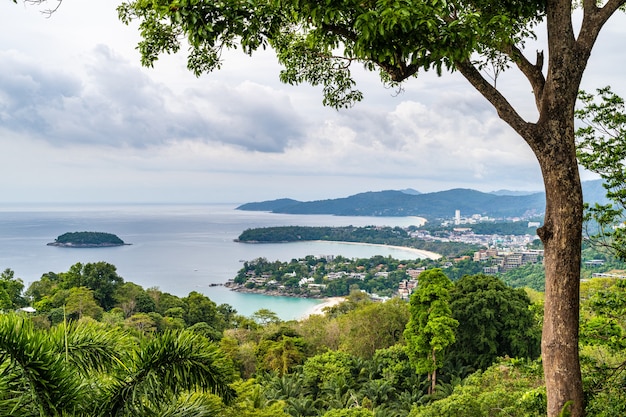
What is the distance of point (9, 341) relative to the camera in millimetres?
2469

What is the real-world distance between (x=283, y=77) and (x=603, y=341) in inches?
122

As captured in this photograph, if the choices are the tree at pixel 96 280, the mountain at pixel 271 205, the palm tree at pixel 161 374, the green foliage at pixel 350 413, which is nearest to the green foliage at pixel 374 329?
the green foliage at pixel 350 413

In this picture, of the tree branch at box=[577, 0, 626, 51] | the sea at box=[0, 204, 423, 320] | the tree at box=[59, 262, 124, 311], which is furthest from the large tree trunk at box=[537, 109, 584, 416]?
the sea at box=[0, 204, 423, 320]

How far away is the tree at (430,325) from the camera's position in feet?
35.9

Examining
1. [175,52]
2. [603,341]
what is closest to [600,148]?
[603,341]

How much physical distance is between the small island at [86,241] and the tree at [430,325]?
6797 cm

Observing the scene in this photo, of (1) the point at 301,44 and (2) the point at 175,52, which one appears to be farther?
(1) the point at 301,44

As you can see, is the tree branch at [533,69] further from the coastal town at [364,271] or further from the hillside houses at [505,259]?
the hillside houses at [505,259]

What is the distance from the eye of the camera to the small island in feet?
224

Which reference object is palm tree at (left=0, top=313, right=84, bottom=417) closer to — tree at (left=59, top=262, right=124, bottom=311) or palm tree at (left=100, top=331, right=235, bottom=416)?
palm tree at (left=100, top=331, right=235, bottom=416)

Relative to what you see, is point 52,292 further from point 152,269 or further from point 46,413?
point 152,269

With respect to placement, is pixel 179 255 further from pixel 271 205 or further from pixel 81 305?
pixel 271 205

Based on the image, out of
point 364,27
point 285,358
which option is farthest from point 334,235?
point 364,27

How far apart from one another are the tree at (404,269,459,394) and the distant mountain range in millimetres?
98777
